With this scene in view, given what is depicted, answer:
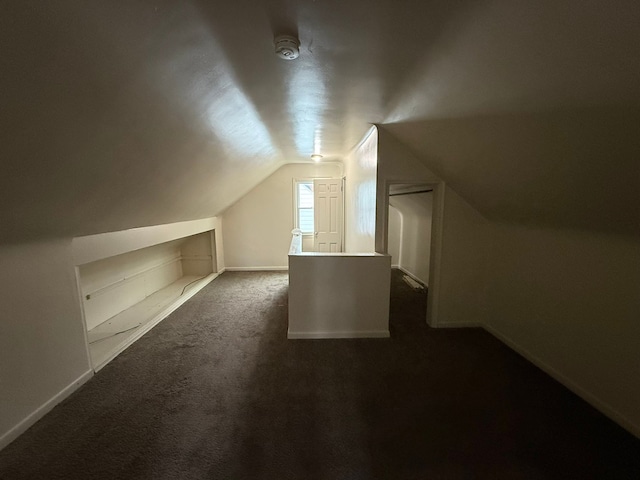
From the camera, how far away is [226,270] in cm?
554

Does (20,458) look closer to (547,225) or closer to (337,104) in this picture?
(337,104)

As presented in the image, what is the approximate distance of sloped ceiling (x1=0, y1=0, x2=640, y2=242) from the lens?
91 cm

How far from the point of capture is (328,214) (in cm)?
495

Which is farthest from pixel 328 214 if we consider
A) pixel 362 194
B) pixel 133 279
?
pixel 133 279

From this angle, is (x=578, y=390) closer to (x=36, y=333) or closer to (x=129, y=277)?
(x=36, y=333)

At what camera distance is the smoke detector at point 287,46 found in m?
1.21

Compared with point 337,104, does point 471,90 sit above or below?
below

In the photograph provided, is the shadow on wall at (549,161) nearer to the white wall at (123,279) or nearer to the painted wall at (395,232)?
the painted wall at (395,232)

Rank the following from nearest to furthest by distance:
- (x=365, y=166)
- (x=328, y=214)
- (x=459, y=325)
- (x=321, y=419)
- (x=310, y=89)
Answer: (x=321, y=419) < (x=310, y=89) < (x=459, y=325) < (x=365, y=166) < (x=328, y=214)

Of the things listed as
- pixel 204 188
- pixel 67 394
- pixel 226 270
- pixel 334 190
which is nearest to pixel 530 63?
pixel 204 188

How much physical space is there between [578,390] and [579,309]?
0.60m

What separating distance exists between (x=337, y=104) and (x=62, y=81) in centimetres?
167

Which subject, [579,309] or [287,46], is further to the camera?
[579,309]

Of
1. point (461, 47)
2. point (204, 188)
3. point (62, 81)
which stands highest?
A: point (461, 47)
